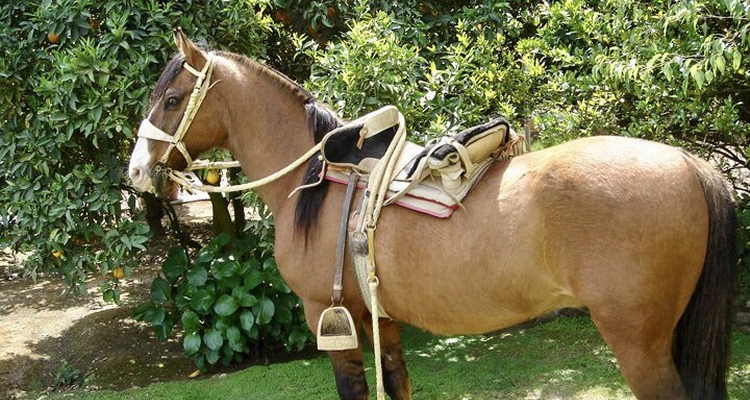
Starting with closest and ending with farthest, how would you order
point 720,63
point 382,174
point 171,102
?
1. point 720,63
2. point 382,174
3. point 171,102

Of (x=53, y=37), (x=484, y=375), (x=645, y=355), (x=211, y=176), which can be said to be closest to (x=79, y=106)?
(x=53, y=37)

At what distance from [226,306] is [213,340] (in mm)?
286

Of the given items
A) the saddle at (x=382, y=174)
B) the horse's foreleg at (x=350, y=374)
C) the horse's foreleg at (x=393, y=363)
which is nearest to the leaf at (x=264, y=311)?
the horse's foreleg at (x=393, y=363)

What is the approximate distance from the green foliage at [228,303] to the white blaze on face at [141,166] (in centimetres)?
144

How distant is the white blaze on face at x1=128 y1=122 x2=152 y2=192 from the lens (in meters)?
2.93

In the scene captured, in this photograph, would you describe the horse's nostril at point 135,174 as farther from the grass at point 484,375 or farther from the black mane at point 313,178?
the grass at point 484,375

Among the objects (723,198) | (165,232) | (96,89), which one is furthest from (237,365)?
(723,198)

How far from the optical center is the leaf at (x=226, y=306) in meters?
4.54

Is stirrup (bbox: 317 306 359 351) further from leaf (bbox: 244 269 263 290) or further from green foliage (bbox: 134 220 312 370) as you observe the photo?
leaf (bbox: 244 269 263 290)

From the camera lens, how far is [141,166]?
2.94 metres

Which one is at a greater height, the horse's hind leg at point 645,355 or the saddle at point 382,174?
the saddle at point 382,174

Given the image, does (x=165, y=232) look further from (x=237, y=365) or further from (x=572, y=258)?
(x=572, y=258)

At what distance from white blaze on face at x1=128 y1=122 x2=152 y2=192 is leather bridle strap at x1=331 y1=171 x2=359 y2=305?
91 centimetres

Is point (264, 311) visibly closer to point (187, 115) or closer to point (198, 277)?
point (198, 277)
